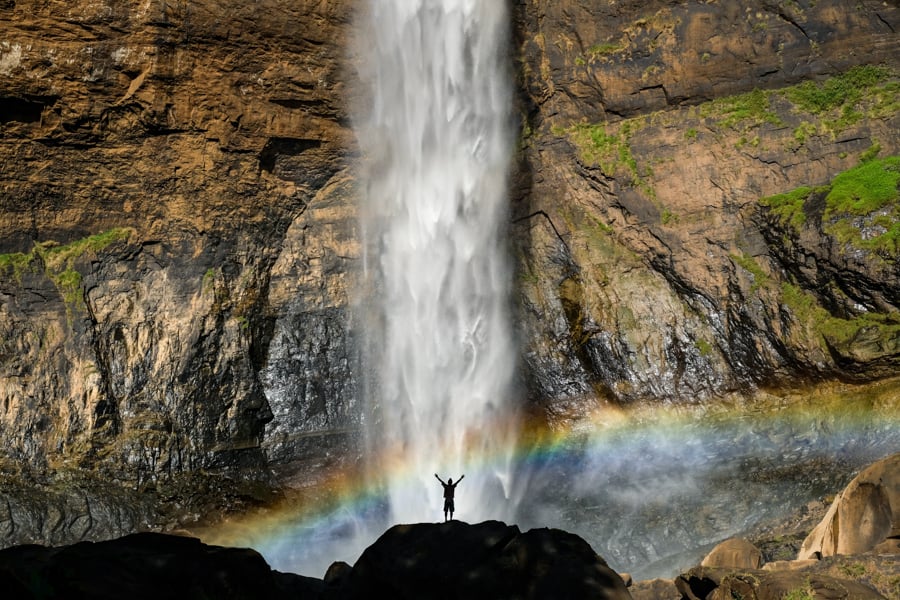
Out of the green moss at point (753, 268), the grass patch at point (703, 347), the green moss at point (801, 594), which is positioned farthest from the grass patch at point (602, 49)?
the green moss at point (801, 594)

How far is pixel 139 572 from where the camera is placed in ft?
19.2

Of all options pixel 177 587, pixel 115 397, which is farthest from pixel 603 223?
pixel 177 587

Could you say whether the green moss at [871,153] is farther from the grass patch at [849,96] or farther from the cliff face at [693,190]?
the grass patch at [849,96]

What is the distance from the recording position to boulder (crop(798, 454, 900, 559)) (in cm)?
1015

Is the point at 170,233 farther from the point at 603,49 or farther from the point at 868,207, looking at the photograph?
the point at 868,207

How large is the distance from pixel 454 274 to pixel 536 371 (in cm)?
333

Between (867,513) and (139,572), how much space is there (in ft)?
30.3

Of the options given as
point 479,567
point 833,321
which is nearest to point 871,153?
point 833,321

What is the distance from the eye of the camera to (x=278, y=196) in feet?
66.8

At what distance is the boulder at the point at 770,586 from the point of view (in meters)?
7.98

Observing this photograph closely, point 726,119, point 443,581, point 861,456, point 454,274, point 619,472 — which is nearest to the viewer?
point 443,581

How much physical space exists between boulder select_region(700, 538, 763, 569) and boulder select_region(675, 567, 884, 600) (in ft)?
9.08

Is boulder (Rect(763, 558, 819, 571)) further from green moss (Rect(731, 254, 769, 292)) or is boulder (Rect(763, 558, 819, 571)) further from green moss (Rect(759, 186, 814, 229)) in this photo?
green moss (Rect(759, 186, 814, 229))

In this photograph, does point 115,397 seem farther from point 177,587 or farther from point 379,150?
point 177,587
